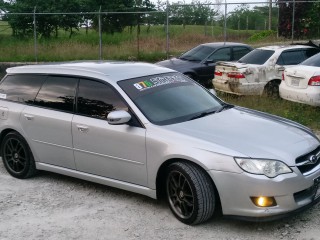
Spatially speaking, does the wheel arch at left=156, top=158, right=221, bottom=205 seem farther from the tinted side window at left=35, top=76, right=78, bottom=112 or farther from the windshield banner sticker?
the tinted side window at left=35, top=76, right=78, bottom=112

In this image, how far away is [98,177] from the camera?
5.48 metres

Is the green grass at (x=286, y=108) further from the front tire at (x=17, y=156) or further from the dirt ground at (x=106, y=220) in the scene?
the front tire at (x=17, y=156)

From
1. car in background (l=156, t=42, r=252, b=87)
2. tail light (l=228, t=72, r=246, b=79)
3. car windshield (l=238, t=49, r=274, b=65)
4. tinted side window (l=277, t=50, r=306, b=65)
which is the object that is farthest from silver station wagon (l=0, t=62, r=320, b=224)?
car in background (l=156, t=42, r=252, b=87)

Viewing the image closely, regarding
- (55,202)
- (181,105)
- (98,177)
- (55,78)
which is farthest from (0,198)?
→ (181,105)

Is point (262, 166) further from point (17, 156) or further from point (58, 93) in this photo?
point (17, 156)

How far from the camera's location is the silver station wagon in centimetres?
441

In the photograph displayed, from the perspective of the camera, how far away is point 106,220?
4.91 metres

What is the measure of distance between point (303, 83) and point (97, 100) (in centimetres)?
523

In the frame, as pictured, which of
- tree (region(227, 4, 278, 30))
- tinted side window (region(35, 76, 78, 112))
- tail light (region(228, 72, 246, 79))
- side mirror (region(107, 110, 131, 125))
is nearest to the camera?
side mirror (region(107, 110, 131, 125))

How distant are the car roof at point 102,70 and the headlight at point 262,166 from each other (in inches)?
73.9

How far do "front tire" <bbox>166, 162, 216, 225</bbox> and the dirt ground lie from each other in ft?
0.40

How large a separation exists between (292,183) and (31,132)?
3323 mm

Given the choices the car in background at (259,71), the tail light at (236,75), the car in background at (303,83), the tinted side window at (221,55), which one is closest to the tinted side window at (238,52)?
the tinted side window at (221,55)

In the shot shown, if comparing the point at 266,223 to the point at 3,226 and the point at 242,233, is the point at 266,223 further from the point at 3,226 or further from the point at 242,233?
the point at 3,226
